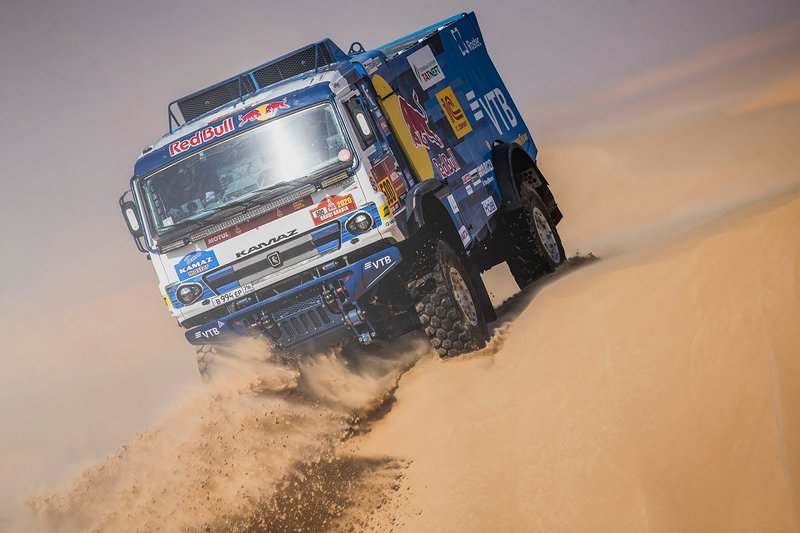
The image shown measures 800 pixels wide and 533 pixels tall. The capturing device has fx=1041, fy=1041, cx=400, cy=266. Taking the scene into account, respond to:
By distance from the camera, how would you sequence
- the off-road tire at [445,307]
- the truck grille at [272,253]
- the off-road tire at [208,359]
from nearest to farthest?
the truck grille at [272,253], the off-road tire at [445,307], the off-road tire at [208,359]

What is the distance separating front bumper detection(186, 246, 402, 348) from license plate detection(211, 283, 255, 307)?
0.41 feet

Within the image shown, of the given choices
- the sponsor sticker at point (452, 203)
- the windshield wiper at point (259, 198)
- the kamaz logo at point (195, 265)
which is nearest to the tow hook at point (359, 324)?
the windshield wiper at point (259, 198)

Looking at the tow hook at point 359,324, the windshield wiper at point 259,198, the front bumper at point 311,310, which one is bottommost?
the tow hook at point 359,324

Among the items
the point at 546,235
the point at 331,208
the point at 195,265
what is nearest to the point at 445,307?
the point at 331,208

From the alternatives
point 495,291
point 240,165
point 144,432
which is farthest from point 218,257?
point 495,291

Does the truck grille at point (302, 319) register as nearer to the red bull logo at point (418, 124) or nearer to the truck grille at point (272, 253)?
the truck grille at point (272, 253)

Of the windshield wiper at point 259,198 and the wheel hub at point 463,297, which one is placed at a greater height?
the windshield wiper at point 259,198

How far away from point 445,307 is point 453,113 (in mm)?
3007

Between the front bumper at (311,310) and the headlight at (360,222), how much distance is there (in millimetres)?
240

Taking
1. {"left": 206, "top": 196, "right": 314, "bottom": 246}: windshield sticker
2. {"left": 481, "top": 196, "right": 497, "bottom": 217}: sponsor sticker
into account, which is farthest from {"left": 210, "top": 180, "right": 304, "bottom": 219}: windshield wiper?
{"left": 481, "top": 196, "right": 497, "bottom": 217}: sponsor sticker

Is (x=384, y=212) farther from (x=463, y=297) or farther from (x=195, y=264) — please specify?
(x=195, y=264)

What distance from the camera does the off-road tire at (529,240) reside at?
12131 mm

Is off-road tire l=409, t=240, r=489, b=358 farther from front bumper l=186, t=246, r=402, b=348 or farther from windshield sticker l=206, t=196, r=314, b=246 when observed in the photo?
windshield sticker l=206, t=196, r=314, b=246

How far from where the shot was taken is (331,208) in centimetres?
888
